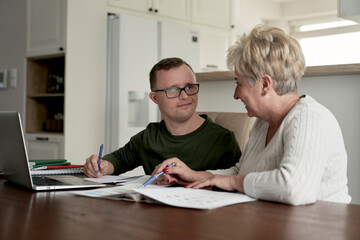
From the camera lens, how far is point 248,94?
1335 millimetres

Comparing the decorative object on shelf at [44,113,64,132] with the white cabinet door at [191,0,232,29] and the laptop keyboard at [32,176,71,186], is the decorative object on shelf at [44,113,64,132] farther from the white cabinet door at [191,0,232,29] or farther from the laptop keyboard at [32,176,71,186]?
the laptop keyboard at [32,176,71,186]

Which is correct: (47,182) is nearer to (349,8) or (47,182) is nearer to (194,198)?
(194,198)

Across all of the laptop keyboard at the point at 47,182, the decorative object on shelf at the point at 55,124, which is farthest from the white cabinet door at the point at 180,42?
the laptop keyboard at the point at 47,182

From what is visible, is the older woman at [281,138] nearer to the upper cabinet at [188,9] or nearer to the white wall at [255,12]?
the upper cabinet at [188,9]

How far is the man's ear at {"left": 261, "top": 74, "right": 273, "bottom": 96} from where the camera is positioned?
4.20 ft

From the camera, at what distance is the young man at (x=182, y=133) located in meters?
1.74

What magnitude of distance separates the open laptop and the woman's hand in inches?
7.2

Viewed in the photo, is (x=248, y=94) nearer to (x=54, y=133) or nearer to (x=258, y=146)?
(x=258, y=146)

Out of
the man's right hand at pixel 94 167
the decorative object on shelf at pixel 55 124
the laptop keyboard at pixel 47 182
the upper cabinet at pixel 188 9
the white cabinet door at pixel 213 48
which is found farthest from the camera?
the white cabinet door at pixel 213 48

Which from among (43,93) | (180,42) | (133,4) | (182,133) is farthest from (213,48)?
(182,133)

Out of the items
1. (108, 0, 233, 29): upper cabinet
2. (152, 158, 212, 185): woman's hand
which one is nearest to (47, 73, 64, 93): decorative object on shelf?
(108, 0, 233, 29): upper cabinet

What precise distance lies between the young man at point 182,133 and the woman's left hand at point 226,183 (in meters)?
0.51

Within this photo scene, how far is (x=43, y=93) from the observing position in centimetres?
418

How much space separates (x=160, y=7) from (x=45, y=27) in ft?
3.48
